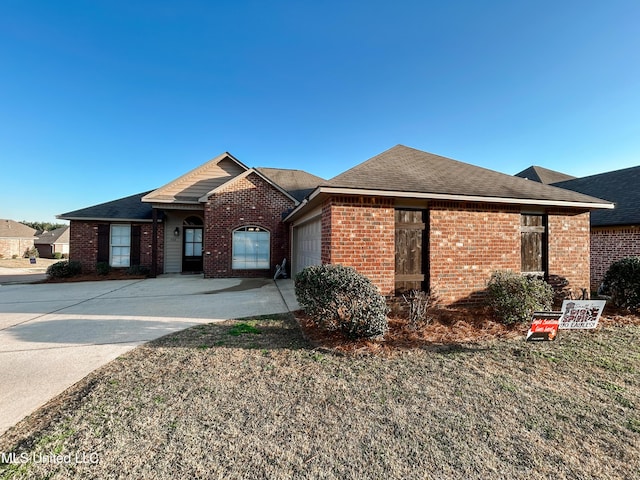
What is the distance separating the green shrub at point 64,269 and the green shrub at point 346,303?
43.6ft

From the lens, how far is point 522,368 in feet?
12.1

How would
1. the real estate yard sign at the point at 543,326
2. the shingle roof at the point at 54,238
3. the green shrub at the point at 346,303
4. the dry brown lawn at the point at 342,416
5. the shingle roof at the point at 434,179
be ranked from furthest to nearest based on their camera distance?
the shingle roof at the point at 54,238 → the shingle roof at the point at 434,179 → the green shrub at the point at 346,303 → the real estate yard sign at the point at 543,326 → the dry brown lawn at the point at 342,416

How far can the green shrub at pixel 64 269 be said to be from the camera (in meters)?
12.0

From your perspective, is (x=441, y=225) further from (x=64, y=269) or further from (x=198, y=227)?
(x=64, y=269)

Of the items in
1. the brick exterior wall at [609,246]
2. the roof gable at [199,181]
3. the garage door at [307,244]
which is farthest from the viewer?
the roof gable at [199,181]

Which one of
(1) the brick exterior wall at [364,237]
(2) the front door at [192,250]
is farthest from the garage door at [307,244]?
(2) the front door at [192,250]

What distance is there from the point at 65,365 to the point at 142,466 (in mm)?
2643

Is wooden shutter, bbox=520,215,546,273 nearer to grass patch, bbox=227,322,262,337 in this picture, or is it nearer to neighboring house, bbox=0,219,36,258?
grass patch, bbox=227,322,262,337

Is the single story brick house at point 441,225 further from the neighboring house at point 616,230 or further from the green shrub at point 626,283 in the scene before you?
the neighboring house at point 616,230

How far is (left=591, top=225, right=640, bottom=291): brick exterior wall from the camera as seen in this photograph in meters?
10.0

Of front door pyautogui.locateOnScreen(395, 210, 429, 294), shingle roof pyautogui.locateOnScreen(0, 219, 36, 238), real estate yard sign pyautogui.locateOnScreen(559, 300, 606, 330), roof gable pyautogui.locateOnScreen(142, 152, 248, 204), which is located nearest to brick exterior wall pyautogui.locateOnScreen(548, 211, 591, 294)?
real estate yard sign pyautogui.locateOnScreen(559, 300, 606, 330)

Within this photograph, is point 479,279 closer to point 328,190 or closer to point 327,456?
point 328,190

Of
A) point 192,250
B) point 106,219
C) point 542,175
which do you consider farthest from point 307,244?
point 542,175

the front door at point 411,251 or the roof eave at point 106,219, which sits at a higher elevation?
the roof eave at point 106,219
